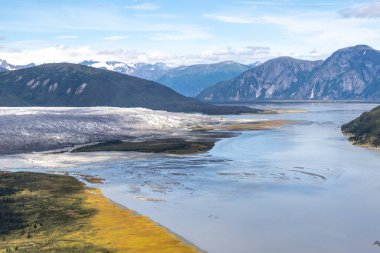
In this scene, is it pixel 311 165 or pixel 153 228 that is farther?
pixel 311 165

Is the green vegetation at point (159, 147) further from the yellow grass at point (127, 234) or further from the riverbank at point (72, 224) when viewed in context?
the yellow grass at point (127, 234)

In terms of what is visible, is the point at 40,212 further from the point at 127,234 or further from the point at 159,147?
the point at 159,147

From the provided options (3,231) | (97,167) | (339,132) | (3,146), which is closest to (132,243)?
(3,231)

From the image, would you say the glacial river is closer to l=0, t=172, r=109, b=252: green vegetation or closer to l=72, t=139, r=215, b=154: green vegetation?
l=0, t=172, r=109, b=252: green vegetation

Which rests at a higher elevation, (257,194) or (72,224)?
(257,194)

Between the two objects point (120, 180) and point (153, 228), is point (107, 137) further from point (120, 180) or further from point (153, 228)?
point (153, 228)

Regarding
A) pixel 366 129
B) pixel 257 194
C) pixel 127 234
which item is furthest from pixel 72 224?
pixel 366 129

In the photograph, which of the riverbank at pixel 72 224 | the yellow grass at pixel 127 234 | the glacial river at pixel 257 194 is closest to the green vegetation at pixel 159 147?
the glacial river at pixel 257 194
